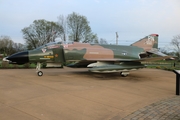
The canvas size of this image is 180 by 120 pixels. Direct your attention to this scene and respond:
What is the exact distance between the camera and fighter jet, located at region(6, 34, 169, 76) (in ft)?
31.3

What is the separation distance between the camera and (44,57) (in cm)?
994

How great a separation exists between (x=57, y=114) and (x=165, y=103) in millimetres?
3195

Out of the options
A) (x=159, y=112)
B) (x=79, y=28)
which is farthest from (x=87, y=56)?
(x=79, y=28)

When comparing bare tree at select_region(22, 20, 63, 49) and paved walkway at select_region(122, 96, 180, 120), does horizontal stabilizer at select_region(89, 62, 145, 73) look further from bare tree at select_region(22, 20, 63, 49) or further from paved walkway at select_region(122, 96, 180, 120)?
bare tree at select_region(22, 20, 63, 49)

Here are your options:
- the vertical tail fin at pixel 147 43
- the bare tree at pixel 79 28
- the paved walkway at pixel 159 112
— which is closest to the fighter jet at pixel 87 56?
the vertical tail fin at pixel 147 43

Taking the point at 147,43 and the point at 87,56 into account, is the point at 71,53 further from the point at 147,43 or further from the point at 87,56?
the point at 147,43

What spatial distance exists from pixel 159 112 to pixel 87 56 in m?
7.13

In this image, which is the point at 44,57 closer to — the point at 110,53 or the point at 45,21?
the point at 110,53

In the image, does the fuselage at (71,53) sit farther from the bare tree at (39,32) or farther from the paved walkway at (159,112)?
the bare tree at (39,32)

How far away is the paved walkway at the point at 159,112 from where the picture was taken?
12.3ft

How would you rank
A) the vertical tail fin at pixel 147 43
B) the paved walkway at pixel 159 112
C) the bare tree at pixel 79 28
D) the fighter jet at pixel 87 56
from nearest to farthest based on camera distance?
the paved walkway at pixel 159 112
the fighter jet at pixel 87 56
the vertical tail fin at pixel 147 43
the bare tree at pixel 79 28

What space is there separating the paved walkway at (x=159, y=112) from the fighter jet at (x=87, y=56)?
4889 millimetres

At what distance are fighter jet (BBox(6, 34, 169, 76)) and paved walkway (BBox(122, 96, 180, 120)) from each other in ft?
16.0

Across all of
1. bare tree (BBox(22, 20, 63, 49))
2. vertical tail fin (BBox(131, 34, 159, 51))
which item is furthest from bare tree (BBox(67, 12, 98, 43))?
vertical tail fin (BBox(131, 34, 159, 51))
